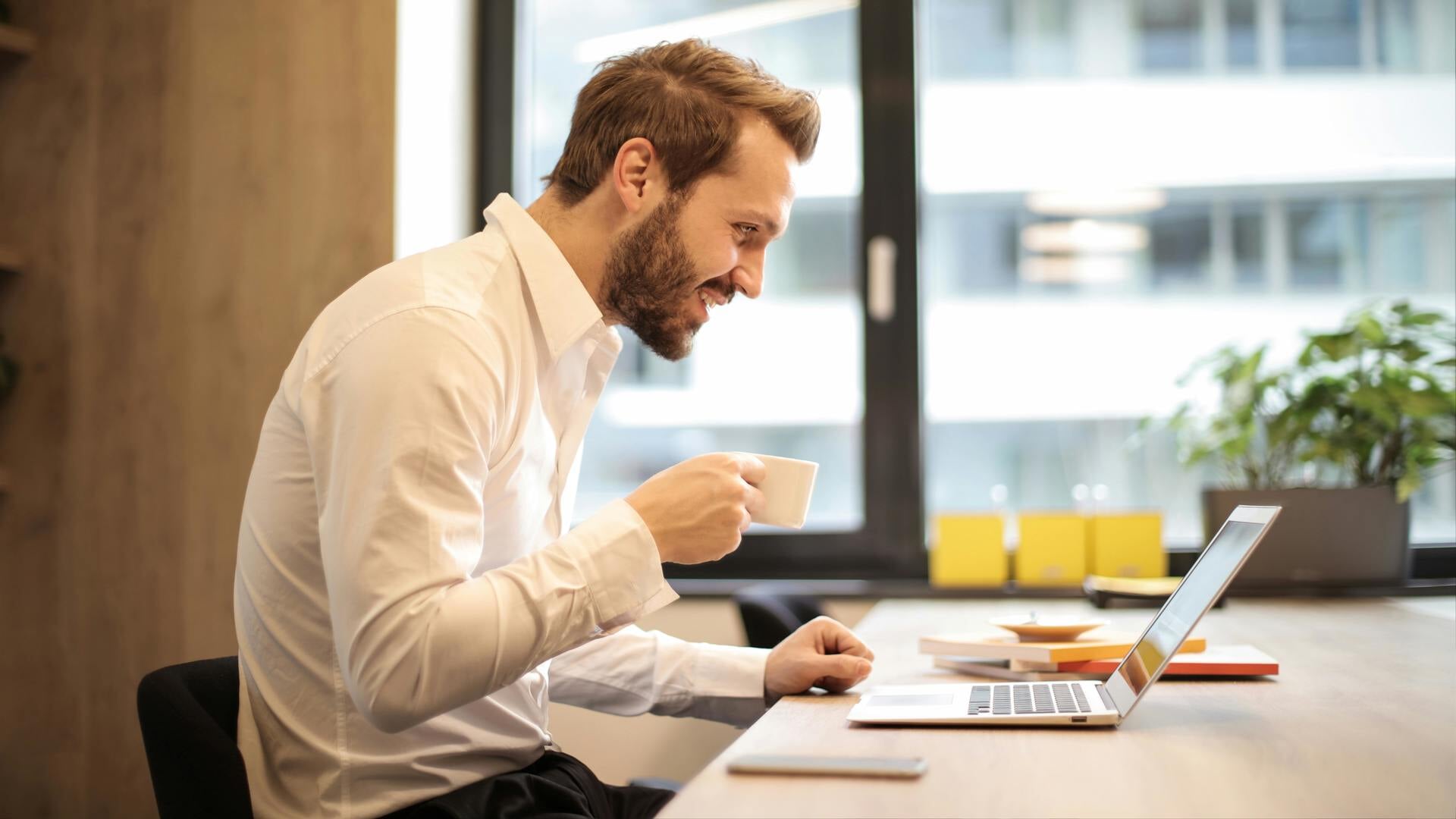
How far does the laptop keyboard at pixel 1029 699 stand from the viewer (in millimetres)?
1026

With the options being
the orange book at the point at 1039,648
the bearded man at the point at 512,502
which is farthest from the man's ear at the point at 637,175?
the orange book at the point at 1039,648

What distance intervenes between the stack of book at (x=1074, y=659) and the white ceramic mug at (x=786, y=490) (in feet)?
1.08

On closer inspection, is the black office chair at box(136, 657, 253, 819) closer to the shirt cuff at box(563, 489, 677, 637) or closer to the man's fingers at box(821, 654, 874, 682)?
the shirt cuff at box(563, 489, 677, 637)

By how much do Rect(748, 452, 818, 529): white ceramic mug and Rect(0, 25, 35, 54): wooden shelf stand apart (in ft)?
7.49

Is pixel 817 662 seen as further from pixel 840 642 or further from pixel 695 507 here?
pixel 695 507

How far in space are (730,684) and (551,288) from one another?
0.51 metres

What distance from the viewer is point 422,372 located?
0.98 metres

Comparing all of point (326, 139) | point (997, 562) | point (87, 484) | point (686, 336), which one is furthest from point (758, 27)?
point (87, 484)

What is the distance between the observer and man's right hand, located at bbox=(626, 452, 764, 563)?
3.39ft

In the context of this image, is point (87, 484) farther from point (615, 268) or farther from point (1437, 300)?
point (1437, 300)

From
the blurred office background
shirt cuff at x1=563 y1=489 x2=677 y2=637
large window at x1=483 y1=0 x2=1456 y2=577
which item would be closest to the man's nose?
shirt cuff at x1=563 y1=489 x2=677 y2=637

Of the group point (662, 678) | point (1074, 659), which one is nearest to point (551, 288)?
point (662, 678)

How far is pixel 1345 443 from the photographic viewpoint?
230 centimetres

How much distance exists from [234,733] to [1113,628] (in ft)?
3.91
